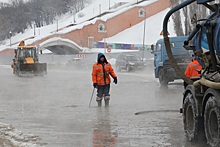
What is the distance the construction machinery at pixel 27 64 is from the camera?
36938 millimetres

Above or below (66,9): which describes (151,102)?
below

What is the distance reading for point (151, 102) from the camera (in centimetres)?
1744

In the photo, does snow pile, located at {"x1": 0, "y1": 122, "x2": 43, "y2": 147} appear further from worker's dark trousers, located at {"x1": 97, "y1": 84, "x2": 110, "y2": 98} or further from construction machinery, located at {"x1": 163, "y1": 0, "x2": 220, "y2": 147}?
worker's dark trousers, located at {"x1": 97, "y1": 84, "x2": 110, "y2": 98}

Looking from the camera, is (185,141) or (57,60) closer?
(185,141)

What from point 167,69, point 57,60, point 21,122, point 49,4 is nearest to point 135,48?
point 57,60

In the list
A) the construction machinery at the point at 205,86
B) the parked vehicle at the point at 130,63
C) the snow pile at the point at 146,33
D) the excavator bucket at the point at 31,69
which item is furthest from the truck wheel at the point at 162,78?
the snow pile at the point at 146,33

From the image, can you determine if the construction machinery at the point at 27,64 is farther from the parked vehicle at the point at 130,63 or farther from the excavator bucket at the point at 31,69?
the parked vehicle at the point at 130,63

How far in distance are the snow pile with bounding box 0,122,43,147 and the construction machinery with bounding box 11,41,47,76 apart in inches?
1019

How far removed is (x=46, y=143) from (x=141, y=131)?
2286 millimetres

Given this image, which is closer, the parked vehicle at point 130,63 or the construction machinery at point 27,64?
the construction machinery at point 27,64

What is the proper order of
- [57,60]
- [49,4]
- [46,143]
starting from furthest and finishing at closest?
[49,4], [57,60], [46,143]

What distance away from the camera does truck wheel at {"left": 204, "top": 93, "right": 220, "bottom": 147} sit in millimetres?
8070

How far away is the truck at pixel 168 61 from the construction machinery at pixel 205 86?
437 inches

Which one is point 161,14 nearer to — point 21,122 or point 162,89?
point 162,89
